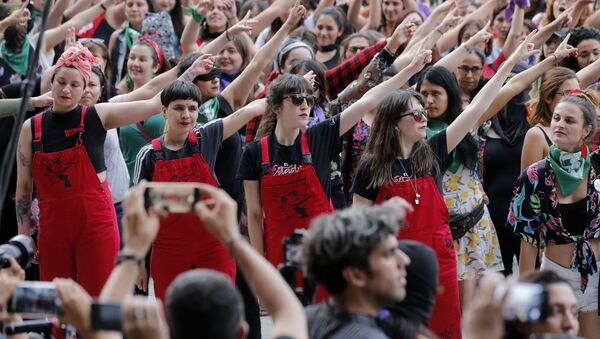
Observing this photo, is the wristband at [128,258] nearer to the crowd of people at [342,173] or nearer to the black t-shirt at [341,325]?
the crowd of people at [342,173]

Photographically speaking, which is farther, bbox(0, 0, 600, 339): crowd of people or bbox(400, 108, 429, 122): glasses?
bbox(400, 108, 429, 122): glasses

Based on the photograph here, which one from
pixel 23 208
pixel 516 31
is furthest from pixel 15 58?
pixel 516 31

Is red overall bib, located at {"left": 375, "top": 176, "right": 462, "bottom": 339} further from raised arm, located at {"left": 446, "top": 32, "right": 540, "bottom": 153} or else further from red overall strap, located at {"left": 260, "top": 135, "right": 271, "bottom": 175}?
red overall strap, located at {"left": 260, "top": 135, "right": 271, "bottom": 175}

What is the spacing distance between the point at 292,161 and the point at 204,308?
303 cm

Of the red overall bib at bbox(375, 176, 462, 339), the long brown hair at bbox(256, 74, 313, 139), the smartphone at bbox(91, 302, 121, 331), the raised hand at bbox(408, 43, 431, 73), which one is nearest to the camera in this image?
the smartphone at bbox(91, 302, 121, 331)

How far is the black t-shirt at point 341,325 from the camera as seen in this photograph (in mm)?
3595

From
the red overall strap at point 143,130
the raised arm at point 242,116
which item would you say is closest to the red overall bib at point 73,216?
the raised arm at point 242,116

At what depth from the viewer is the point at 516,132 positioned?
25.5 feet

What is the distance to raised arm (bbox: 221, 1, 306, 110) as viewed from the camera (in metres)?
7.07

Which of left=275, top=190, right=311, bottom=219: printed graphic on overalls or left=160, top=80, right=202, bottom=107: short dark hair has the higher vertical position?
left=160, top=80, right=202, bottom=107: short dark hair

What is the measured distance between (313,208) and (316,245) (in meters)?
2.42

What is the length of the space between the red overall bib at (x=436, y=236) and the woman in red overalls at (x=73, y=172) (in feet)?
5.09

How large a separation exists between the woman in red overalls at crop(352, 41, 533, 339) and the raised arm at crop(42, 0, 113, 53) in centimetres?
363

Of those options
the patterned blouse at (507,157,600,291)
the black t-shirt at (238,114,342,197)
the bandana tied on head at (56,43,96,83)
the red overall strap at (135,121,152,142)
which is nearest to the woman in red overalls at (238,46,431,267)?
the black t-shirt at (238,114,342,197)
